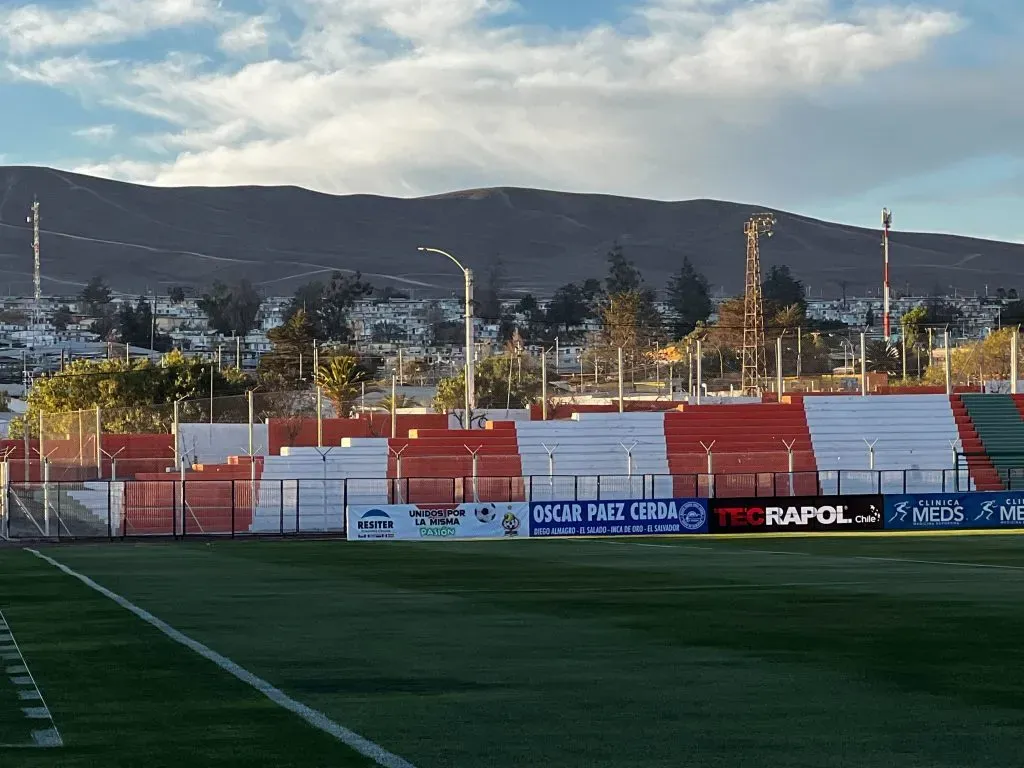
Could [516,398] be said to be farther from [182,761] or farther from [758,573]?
[182,761]

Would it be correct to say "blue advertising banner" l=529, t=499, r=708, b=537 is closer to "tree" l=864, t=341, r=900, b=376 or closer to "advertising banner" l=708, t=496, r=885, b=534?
"advertising banner" l=708, t=496, r=885, b=534

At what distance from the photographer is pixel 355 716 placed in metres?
12.3

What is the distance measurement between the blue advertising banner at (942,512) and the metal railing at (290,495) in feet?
7.23

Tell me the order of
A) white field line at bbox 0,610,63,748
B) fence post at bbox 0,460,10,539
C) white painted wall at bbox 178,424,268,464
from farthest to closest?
white painted wall at bbox 178,424,268,464 → fence post at bbox 0,460,10,539 → white field line at bbox 0,610,63,748

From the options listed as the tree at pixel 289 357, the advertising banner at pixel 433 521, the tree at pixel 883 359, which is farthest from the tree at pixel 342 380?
the tree at pixel 883 359

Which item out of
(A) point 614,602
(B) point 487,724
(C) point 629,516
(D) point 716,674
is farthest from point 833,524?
(B) point 487,724

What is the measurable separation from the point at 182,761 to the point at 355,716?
2.10 meters

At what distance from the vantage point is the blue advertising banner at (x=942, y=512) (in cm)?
5650

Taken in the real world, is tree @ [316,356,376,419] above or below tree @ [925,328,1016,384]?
below

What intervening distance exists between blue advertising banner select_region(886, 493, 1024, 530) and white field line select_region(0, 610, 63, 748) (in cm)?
4142

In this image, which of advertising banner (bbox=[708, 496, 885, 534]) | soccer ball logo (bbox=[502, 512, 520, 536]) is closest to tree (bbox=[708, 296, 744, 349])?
advertising banner (bbox=[708, 496, 885, 534])

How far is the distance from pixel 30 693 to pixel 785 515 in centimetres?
4368

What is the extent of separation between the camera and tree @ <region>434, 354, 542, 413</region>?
4424 inches

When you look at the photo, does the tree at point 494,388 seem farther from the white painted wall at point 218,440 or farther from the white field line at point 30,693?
the white field line at point 30,693
